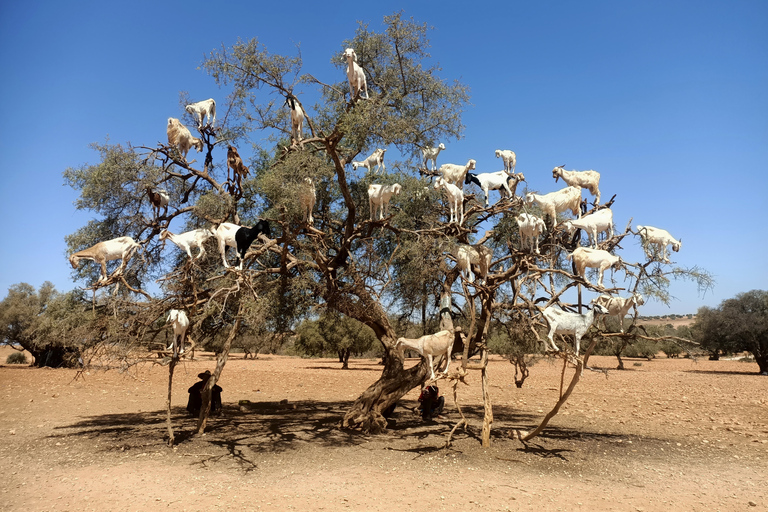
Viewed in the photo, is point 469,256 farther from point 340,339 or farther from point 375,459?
point 340,339

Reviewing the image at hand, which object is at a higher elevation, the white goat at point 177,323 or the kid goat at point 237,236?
the kid goat at point 237,236

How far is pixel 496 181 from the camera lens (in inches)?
404

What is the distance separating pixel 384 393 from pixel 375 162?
18.3 ft

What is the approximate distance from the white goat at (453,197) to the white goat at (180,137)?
4936 millimetres

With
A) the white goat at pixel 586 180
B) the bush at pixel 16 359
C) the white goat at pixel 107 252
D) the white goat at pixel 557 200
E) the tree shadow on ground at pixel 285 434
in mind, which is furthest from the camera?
the bush at pixel 16 359

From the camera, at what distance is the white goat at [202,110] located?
971cm

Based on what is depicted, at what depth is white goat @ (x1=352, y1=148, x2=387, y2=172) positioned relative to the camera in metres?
11.8

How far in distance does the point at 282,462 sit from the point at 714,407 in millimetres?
14192

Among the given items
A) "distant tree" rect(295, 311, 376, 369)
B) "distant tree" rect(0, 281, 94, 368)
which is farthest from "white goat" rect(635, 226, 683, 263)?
"distant tree" rect(295, 311, 376, 369)

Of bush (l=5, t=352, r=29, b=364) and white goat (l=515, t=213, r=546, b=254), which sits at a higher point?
white goat (l=515, t=213, r=546, b=254)

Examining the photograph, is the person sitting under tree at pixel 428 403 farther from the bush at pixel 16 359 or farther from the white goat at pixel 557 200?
the bush at pixel 16 359

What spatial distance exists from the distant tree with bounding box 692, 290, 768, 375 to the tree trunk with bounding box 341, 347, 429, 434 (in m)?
25.7

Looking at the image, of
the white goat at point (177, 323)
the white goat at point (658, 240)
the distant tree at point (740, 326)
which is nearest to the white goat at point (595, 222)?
the white goat at point (658, 240)

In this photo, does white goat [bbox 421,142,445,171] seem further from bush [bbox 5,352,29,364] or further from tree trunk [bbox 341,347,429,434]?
bush [bbox 5,352,29,364]
